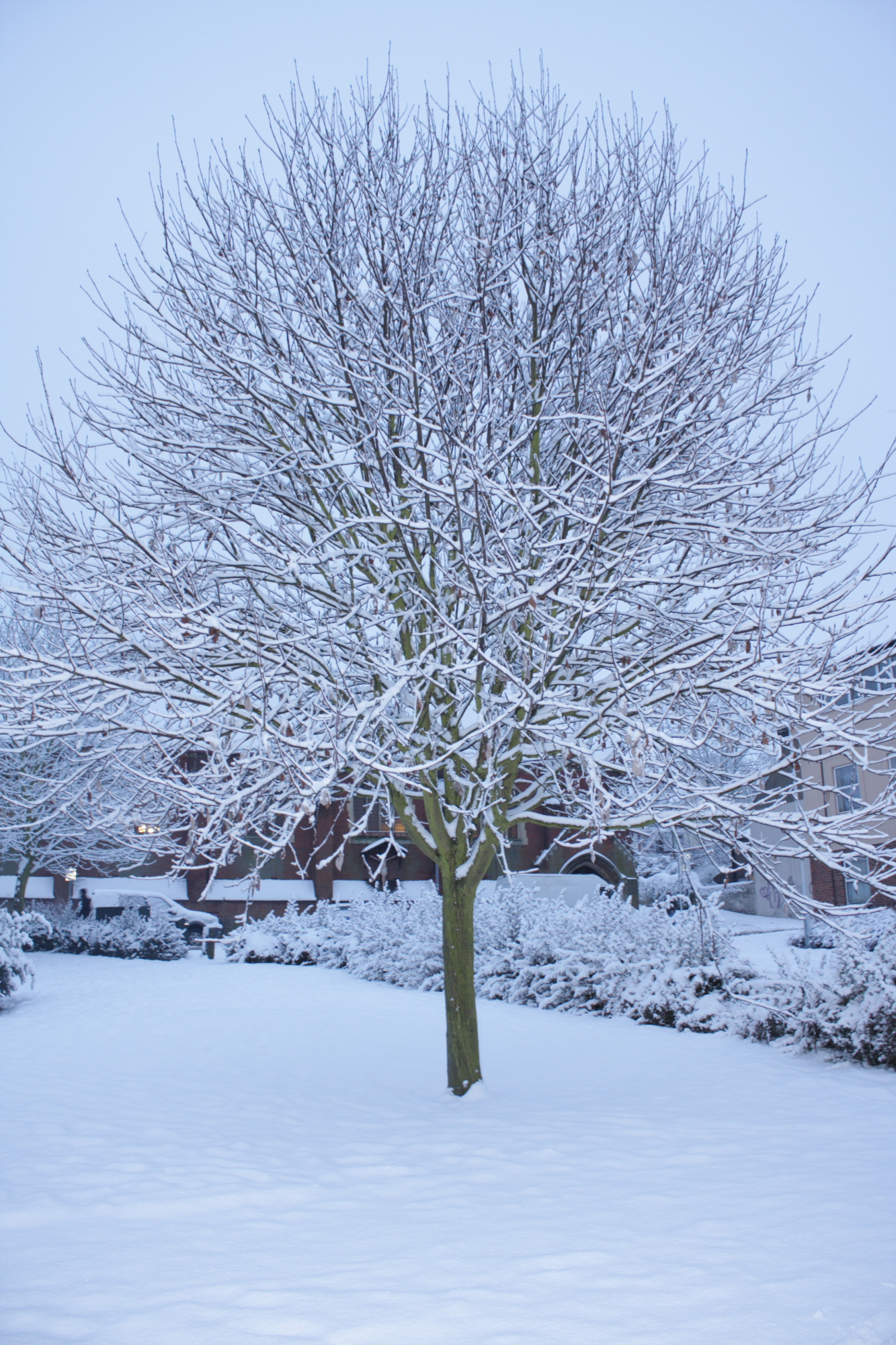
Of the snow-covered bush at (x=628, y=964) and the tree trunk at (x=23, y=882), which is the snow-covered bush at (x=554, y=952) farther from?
the tree trunk at (x=23, y=882)

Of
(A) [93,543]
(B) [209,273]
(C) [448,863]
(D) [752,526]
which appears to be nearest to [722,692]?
(D) [752,526]

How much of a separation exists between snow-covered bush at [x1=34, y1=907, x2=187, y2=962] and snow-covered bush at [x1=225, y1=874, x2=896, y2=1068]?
4.85 ft

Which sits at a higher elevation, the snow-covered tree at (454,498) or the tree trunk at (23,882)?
the snow-covered tree at (454,498)

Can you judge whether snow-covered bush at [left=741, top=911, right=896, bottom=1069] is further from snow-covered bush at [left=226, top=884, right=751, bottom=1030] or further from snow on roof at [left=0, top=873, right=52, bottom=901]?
snow on roof at [left=0, top=873, right=52, bottom=901]

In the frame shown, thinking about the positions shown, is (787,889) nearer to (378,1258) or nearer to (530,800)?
(530,800)

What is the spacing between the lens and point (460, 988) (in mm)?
7367

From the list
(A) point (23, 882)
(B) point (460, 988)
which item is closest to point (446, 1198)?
(B) point (460, 988)

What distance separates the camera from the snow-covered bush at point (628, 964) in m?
8.62

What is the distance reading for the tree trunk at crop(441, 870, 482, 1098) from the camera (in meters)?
7.32

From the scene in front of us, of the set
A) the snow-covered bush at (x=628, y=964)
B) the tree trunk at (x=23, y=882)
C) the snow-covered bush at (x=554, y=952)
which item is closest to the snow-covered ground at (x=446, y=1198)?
the snow-covered bush at (x=628, y=964)

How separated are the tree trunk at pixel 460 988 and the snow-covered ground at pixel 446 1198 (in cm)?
22

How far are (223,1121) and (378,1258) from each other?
3134 mm

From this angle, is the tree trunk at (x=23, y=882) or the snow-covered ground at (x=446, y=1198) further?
the tree trunk at (x=23, y=882)

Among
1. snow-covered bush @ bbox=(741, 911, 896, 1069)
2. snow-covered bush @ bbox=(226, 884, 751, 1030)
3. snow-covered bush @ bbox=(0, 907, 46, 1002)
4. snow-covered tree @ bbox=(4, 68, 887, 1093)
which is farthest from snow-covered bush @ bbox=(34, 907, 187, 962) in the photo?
snow-covered bush @ bbox=(741, 911, 896, 1069)
